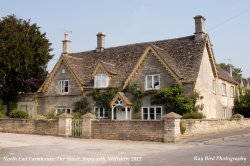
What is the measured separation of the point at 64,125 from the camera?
25.3 m

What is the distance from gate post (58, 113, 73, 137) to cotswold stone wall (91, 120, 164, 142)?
229cm

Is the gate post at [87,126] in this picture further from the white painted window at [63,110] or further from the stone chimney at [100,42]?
the stone chimney at [100,42]

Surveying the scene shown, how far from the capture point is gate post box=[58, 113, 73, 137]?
2527 centimetres

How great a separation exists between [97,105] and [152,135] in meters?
13.8

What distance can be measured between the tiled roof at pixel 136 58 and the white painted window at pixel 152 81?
6.19 feet

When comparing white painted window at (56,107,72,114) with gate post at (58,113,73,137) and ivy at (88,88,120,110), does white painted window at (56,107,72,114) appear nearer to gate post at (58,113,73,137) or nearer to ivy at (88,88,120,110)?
ivy at (88,88,120,110)

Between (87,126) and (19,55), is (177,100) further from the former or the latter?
(19,55)

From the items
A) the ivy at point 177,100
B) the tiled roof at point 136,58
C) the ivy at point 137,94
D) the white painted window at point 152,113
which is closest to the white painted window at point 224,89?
the tiled roof at point 136,58

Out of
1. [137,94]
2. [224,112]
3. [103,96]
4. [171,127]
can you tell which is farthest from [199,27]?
[171,127]

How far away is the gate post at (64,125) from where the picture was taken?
82.9 feet

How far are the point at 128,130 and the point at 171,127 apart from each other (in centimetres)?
317

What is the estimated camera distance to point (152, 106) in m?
31.7

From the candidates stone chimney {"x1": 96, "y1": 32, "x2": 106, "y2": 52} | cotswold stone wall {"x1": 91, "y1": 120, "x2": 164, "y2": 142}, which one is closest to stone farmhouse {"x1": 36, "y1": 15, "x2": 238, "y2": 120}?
stone chimney {"x1": 96, "y1": 32, "x2": 106, "y2": 52}

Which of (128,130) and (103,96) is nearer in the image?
(128,130)
